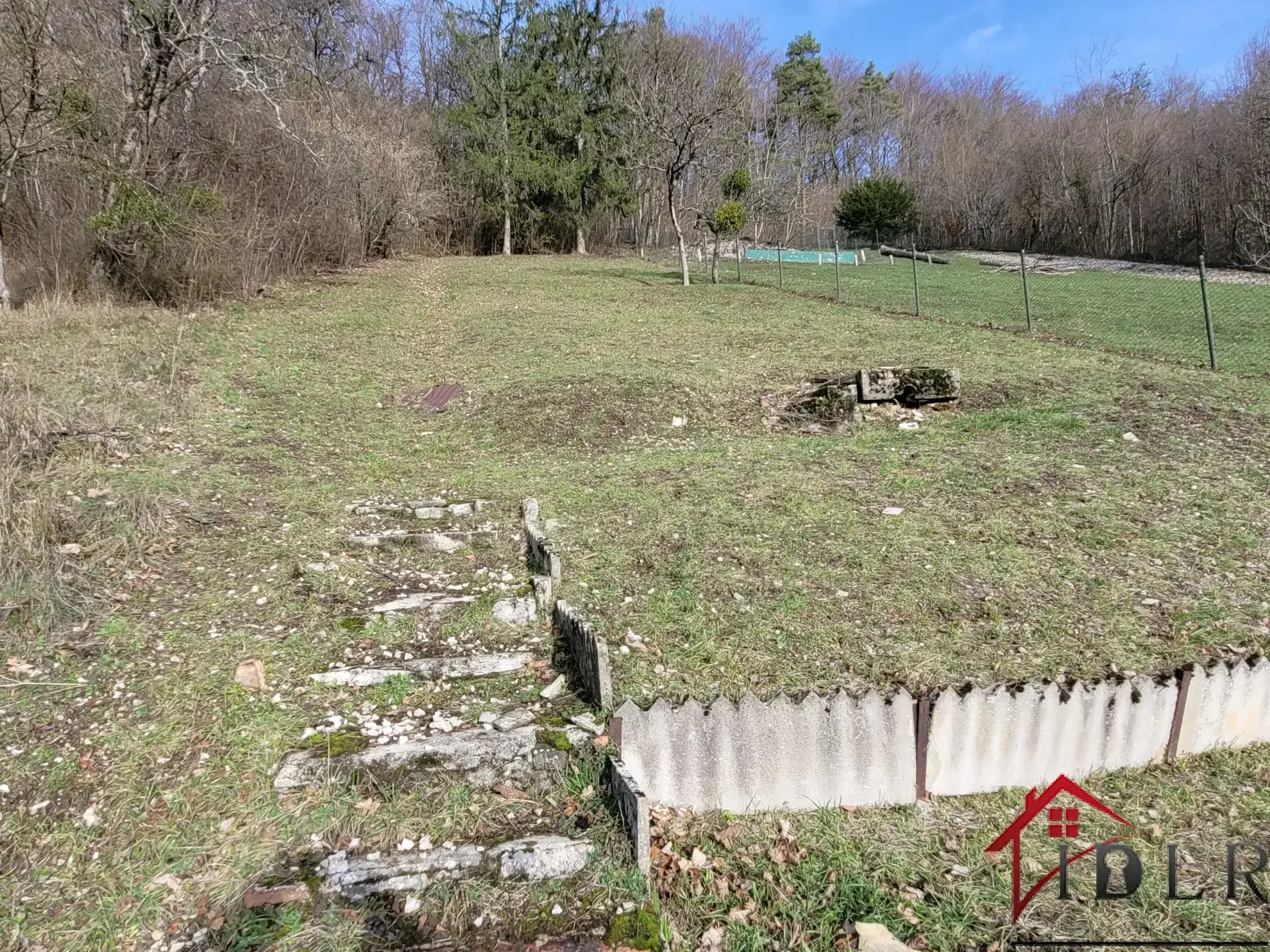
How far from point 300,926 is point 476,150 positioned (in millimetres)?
24869

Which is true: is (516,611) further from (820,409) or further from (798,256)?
(798,256)

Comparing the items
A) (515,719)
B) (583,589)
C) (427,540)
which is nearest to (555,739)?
(515,719)

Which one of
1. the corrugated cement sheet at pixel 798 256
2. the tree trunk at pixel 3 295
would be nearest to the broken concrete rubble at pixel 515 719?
the tree trunk at pixel 3 295

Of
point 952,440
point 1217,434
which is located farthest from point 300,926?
point 1217,434

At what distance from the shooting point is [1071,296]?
1484 centimetres

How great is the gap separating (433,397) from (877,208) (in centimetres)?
2611

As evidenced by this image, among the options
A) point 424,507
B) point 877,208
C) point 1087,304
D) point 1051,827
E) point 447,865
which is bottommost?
point 1051,827

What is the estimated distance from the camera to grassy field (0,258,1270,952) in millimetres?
2359

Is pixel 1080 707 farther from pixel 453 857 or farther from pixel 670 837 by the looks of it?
pixel 453 857

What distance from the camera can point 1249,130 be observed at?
23094 millimetres

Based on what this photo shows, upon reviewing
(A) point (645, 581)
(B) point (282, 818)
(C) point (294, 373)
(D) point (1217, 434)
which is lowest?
(B) point (282, 818)

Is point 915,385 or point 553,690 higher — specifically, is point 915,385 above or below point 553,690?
above

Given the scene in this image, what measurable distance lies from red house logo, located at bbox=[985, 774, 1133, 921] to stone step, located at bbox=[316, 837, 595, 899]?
1358 mm

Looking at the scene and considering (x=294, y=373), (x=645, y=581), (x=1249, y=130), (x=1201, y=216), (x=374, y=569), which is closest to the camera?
(x=645, y=581)
